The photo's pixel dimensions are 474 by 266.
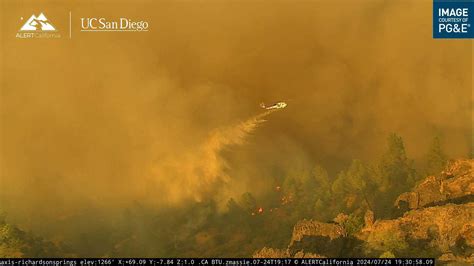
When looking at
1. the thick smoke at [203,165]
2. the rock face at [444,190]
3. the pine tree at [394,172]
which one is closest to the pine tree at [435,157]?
the pine tree at [394,172]

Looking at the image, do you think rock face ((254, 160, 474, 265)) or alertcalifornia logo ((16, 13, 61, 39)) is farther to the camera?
alertcalifornia logo ((16, 13, 61, 39))

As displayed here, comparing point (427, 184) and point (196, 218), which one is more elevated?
point (427, 184)

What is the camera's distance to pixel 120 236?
140 ft

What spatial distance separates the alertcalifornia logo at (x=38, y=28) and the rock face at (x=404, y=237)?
78.3 feet

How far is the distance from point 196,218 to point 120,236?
23.4 ft

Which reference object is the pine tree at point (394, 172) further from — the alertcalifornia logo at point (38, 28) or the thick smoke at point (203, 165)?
the alertcalifornia logo at point (38, 28)

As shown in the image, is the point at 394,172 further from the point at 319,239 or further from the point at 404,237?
the point at 319,239

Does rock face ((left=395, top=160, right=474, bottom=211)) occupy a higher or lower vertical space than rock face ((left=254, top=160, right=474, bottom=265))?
higher

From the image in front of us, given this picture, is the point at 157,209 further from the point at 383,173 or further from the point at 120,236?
the point at 383,173

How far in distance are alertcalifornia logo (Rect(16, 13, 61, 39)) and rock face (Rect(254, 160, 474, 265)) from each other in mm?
23877

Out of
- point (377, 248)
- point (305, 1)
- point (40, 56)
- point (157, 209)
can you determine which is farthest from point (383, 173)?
point (40, 56)

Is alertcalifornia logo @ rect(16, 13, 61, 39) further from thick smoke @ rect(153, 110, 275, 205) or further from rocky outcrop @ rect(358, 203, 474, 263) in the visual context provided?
rocky outcrop @ rect(358, 203, 474, 263)

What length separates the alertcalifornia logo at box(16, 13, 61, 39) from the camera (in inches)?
1452

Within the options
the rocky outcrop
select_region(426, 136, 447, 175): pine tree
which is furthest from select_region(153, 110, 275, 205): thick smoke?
select_region(426, 136, 447, 175): pine tree
